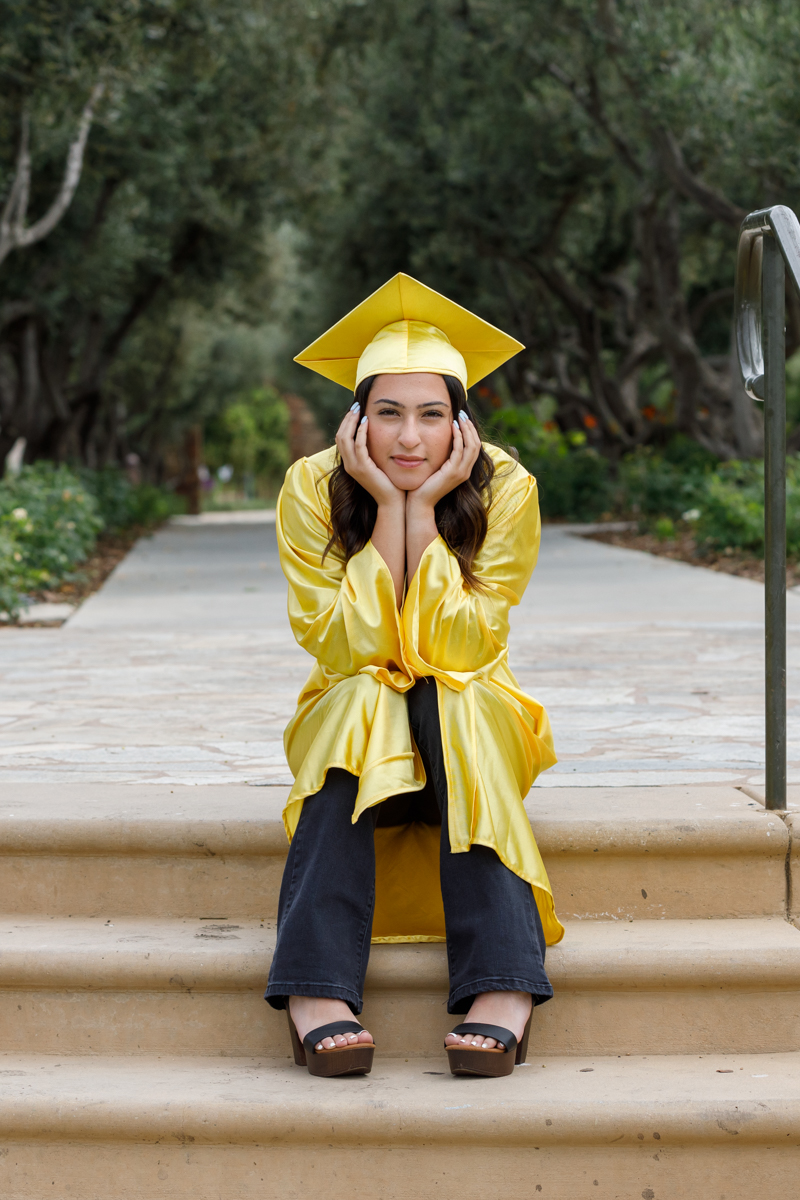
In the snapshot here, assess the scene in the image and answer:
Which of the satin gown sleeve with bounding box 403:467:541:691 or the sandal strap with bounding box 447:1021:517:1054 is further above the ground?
the satin gown sleeve with bounding box 403:467:541:691

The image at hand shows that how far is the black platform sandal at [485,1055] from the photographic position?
7.51 feet

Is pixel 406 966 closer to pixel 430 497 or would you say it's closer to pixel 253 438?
pixel 430 497

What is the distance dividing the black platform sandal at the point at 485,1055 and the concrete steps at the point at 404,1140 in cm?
3

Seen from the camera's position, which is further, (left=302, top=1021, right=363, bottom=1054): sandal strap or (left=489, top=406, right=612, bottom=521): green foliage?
(left=489, top=406, right=612, bottom=521): green foliage

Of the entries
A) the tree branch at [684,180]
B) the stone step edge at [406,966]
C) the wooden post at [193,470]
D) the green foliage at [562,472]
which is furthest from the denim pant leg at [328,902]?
the wooden post at [193,470]

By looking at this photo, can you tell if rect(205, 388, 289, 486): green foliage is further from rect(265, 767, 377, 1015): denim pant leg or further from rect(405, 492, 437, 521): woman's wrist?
rect(265, 767, 377, 1015): denim pant leg

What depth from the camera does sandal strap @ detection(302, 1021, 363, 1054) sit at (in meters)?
2.30

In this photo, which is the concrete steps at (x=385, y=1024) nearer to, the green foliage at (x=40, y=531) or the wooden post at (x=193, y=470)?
the green foliage at (x=40, y=531)

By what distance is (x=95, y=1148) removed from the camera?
7.48 ft

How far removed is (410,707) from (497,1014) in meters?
0.61


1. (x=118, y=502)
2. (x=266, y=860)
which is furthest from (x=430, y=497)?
(x=118, y=502)

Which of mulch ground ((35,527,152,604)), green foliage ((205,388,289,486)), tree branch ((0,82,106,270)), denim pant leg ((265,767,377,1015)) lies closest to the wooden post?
green foliage ((205,388,289,486))

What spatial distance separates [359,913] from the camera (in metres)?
2.41

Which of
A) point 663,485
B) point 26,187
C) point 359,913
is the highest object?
point 26,187
